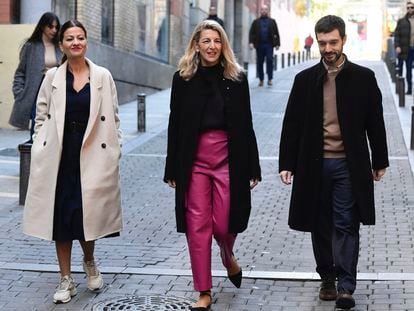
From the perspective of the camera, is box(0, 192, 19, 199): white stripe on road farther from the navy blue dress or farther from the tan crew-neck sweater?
the tan crew-neck sweater

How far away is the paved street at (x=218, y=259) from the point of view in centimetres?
694

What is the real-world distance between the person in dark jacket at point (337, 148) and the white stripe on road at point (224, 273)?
72 centimetres

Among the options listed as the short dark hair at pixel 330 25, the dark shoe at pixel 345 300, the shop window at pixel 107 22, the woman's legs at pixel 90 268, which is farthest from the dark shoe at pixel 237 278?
the shop window at pixel 107 22

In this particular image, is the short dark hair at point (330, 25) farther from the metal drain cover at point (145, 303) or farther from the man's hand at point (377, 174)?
the metal drain cover at point (145, 303)

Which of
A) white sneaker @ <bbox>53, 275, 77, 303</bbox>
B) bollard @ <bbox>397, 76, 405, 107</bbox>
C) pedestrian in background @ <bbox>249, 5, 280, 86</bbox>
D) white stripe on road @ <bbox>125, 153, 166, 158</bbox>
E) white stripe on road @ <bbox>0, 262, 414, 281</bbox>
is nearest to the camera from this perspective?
white sneaker @ <bbox>53, 275, 77, 303</bbox>

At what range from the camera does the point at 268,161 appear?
44.9 ft

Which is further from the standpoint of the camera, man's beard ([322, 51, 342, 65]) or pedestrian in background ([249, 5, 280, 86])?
pedestrian in background ([249, 5, 280, 86])

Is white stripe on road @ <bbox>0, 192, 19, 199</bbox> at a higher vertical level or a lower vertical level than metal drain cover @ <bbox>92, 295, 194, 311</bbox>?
lower

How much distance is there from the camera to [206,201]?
6.61m

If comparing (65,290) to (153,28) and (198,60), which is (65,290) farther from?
(153,28)

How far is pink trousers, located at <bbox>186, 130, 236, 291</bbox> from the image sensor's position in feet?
21.6

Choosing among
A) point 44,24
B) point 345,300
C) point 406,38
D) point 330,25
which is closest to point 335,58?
point 330,25

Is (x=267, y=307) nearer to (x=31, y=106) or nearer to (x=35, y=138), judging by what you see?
(x=35, y=138)

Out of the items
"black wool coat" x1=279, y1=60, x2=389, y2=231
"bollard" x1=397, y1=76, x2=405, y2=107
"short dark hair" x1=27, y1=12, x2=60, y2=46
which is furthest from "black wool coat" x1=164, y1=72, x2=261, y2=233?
"bollard" x1=397, y1=76, x2=405, y2=107
